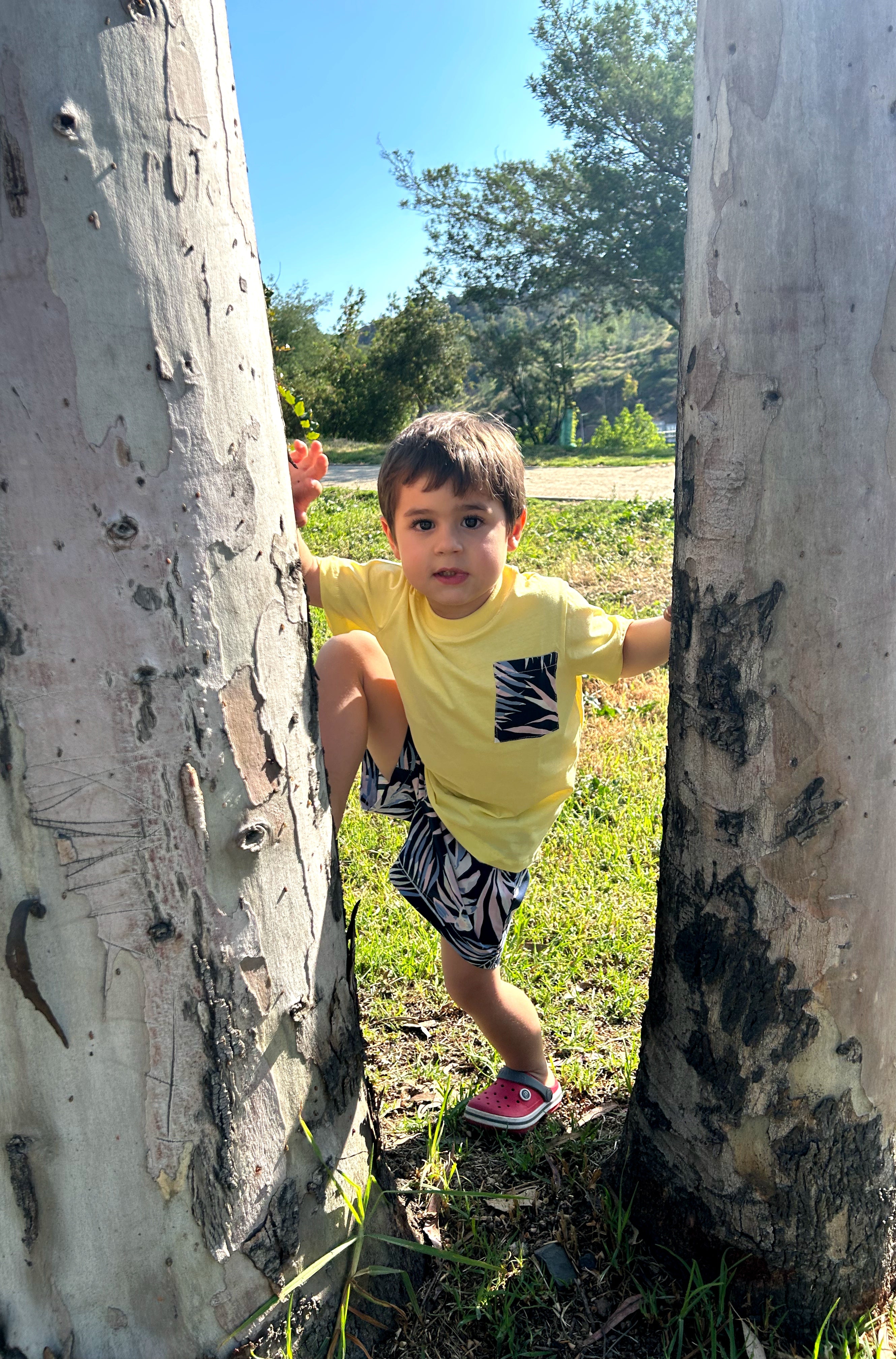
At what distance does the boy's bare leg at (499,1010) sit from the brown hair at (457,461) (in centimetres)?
97

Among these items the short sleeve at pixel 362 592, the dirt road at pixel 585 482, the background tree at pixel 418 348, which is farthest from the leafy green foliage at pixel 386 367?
the short sleeve at pixel 362 592

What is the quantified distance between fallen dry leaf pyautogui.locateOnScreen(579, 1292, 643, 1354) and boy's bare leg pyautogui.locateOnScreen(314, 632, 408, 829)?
1018 millimetres

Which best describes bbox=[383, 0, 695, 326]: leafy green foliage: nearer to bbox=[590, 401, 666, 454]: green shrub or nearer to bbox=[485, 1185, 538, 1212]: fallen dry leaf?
bbox=[590, 401, 666, 454]: green shrub

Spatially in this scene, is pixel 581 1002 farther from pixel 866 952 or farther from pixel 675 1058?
pixel 866 952

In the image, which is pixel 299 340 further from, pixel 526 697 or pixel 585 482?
pixel 526 697

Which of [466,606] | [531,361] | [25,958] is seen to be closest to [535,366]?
[531,361]

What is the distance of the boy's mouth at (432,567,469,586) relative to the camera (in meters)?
1.99

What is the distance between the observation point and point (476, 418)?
2129 millimetres

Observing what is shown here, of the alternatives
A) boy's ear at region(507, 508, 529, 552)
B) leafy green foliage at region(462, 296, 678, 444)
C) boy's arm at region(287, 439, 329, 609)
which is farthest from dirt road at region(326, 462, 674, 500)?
boy's arm at region(287, 439, 329, 609)

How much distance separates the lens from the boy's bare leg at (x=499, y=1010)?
6.93ft

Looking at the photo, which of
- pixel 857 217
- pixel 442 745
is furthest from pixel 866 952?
pixel 857 217

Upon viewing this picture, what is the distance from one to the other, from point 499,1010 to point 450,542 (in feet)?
3.39

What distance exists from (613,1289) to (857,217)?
5.94 ft

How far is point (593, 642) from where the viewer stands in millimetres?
1976
